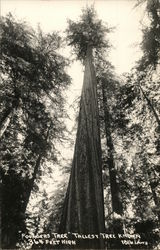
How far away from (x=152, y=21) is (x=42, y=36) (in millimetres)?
4914

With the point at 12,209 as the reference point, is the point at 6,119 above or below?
above

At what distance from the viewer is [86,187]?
4730 mm

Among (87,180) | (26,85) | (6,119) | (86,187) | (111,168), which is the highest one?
(26,85)

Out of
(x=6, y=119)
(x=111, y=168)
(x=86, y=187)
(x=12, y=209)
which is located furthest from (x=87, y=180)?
(x=111, y=168)

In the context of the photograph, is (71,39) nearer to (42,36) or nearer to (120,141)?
(42,36)

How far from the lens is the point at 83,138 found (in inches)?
218

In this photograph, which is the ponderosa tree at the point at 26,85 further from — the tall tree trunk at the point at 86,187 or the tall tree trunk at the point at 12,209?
the tall tree trunk at the point at 86,187

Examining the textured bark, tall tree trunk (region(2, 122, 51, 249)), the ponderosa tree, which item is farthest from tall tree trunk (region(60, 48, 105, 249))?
the textured bark

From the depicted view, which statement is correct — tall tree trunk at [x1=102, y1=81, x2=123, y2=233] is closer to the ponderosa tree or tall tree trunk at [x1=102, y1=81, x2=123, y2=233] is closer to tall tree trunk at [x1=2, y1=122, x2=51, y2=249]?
the ponderosa tree

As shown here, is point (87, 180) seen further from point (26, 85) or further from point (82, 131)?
point (26, 85)

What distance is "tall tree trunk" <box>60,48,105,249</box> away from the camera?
4.17 metres

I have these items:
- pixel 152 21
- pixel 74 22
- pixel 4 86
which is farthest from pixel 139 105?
pixel 4 86

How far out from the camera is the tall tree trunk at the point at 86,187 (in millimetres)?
4168

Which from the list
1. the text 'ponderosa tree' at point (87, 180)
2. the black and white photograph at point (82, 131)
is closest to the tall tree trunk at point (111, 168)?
the black and white photograph at point (82, 131)
